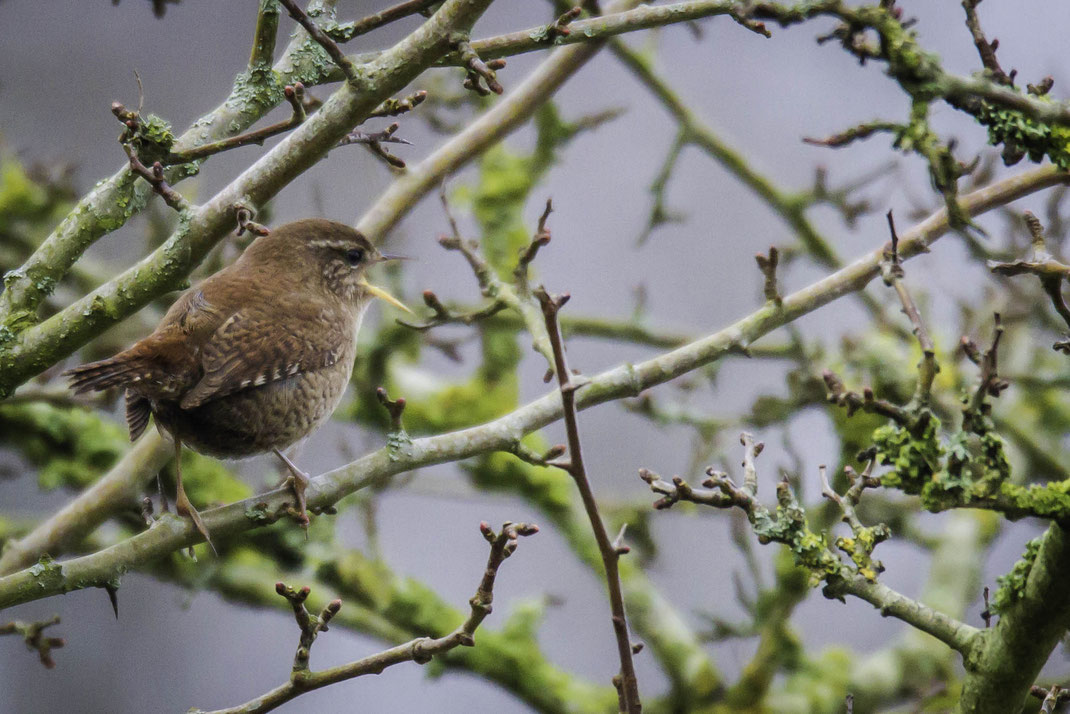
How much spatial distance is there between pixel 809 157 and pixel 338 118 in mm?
7195

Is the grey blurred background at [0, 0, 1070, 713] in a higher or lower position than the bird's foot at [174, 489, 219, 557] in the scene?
higher

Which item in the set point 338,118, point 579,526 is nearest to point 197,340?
point 338,118

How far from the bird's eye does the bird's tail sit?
1157 millimetres

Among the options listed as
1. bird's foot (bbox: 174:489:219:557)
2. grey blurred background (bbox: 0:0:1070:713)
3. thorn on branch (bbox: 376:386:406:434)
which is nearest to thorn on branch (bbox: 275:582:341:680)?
bird's foot (bbox: 174:489:219:557)

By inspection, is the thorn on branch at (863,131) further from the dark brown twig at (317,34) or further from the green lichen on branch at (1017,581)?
the dark brown twig at (317,34)

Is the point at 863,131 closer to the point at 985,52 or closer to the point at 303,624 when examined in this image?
the point at 985,52

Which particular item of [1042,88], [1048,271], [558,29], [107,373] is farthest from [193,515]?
[1042,88]

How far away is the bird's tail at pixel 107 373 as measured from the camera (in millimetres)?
2689

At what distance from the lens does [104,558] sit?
2516 millimetres

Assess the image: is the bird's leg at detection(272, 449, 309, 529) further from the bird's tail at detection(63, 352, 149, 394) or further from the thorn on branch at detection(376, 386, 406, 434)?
the bird's tail at detection(63, 352, 149, 394)

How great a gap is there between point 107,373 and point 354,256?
1.32 metres

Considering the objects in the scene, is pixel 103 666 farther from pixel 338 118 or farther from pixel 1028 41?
pixel 1028 41

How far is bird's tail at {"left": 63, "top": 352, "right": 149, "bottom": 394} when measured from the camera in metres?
2.69

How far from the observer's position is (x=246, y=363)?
3160 millimetres
